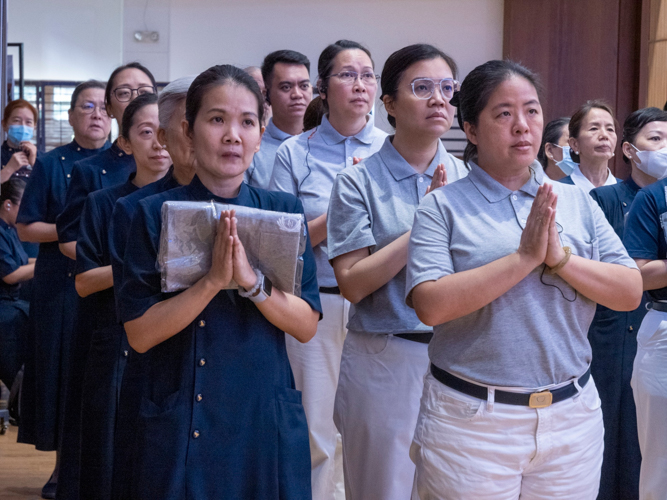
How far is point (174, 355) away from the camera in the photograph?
153cm

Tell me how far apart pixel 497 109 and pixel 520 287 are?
15.4 inches

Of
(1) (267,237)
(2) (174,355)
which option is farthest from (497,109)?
(2) (174,355)

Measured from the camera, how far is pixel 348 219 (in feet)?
6.40

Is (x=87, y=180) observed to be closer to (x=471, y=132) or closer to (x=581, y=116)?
(x=471, y=132)

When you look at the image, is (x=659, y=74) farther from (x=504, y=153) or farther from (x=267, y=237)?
(x=267, y=237)

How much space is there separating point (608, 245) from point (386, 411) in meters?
0.70

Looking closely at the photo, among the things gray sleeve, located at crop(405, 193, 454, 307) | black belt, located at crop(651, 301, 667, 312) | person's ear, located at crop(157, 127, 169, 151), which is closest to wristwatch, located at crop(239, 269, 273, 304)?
gray sleeve, located at crop(405, 193, 454, 307)

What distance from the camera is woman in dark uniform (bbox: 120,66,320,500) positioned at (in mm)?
1461

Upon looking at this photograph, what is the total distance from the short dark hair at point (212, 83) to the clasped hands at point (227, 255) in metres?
0.32

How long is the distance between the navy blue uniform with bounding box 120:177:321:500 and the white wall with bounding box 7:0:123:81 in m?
5.89

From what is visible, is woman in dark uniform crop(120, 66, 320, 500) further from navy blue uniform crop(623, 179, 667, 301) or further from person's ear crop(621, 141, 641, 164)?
person's ear crop(621, 141, 641, 164)

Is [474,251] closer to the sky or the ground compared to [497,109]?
closer to the ground

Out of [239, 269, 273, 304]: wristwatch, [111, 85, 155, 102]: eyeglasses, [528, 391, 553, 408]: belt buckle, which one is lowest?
[528, 391, 553, 408]: belt buckle

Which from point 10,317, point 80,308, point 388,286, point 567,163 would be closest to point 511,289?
point 388,286
